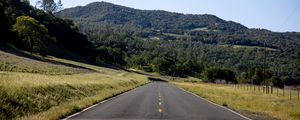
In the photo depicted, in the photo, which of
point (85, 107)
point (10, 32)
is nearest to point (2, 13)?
point (10, 32)

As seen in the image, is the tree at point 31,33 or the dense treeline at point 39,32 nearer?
the tree at point 31,33

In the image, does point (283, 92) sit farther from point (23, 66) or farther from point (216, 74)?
point (216, 74)

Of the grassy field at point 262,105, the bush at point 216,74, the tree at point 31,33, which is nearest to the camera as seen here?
the grassy field at point 262,105

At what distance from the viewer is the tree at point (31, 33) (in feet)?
372

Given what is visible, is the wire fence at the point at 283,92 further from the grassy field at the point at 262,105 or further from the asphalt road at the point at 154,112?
the asphalt road at the point at 154,112

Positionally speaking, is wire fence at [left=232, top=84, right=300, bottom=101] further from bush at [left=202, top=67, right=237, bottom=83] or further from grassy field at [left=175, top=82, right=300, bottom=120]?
bush at [left=202, top=67, right=237, bottom=83]

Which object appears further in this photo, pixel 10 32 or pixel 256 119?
pixel 10 32

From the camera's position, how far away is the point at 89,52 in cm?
16538

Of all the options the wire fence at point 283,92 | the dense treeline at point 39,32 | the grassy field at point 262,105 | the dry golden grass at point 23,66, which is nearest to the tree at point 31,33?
the dense treeline at point 39,32

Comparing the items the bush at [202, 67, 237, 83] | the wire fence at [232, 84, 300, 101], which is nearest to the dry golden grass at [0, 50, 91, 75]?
the wire fence at [232, 84, 300, 101]

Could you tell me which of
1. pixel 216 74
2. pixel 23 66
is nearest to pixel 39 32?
pixel 23 66

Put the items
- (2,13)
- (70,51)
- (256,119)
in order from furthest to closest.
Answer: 1. (70,51)
2. (2,13)
3. (256,119)

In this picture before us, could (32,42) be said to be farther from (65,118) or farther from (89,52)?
(65,118)

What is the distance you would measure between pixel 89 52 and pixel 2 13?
64.6m
